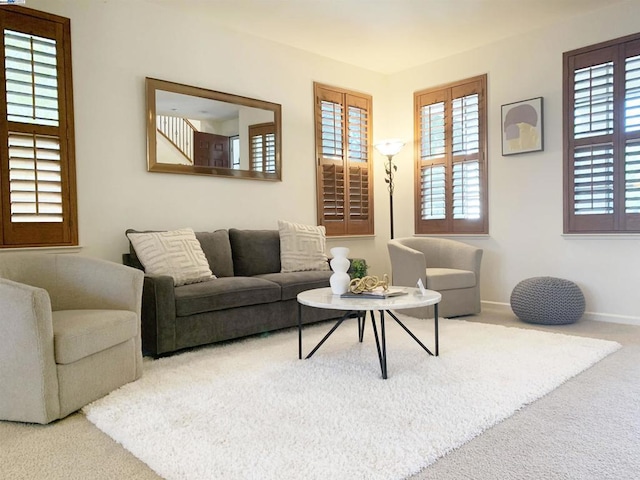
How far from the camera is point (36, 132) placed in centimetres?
329

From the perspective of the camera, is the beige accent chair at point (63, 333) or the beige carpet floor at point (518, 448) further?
the beige accent chair at point (63, 333)

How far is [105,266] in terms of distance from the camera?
279cm

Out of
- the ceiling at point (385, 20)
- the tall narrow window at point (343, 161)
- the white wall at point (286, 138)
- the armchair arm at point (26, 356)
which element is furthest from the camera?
the tall narrow window at point (343, 161)

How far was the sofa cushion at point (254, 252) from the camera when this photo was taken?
4113mm

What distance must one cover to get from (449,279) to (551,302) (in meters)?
0.85

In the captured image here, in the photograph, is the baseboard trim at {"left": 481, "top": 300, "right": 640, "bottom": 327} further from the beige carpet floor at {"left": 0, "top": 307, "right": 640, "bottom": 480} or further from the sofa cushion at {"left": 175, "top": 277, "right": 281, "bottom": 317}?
the sofa cushion at {"left": 175, "top": 277, "right": 281, "bottom": 317}

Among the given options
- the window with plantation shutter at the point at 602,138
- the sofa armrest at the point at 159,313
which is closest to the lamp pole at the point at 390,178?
the window with plantation shutter at the point at 602,138

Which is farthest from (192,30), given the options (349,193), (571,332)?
(571,332)

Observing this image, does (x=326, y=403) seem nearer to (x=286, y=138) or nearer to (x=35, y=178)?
(x=35, y=178)

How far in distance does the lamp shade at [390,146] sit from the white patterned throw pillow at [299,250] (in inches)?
57.4

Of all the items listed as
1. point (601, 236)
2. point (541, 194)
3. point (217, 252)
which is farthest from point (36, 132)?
point (601, 236)

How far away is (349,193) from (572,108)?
2360 mm

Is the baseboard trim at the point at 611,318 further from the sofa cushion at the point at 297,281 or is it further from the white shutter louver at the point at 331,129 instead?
the white shutter louver at the point at 331,129

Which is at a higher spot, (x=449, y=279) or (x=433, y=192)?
(x=433, y=192)
